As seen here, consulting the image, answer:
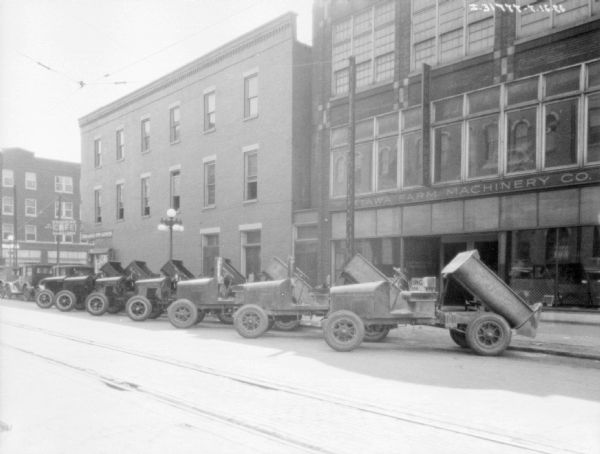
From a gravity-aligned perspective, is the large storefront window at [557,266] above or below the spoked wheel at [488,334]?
above

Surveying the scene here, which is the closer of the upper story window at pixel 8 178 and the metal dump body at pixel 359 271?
the metal dump body at pixel 359 271

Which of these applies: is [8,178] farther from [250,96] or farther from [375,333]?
[375,333]

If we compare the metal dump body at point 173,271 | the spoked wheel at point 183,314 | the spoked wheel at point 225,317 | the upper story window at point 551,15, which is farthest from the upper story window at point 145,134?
the upper story window at point 551,15

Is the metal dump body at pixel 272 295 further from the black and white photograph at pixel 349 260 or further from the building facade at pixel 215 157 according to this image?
the building facade at pixel 215 157

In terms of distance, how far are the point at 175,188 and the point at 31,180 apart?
37.3 meters

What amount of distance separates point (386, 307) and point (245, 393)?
4.55 meters

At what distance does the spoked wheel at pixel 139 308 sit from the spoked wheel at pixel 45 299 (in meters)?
6.71

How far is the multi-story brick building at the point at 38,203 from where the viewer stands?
55594 millimetres

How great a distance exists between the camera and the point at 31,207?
189 ft

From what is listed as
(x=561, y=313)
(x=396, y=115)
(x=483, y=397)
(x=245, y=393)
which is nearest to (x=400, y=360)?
(x=483, y=397)

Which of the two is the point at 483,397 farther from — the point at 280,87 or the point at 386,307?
the point at 280,87

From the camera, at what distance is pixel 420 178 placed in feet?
57.6

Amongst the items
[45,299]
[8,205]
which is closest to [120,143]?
[45,299]

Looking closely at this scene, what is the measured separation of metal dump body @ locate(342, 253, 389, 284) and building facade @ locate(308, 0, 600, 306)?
5600 millimetres
